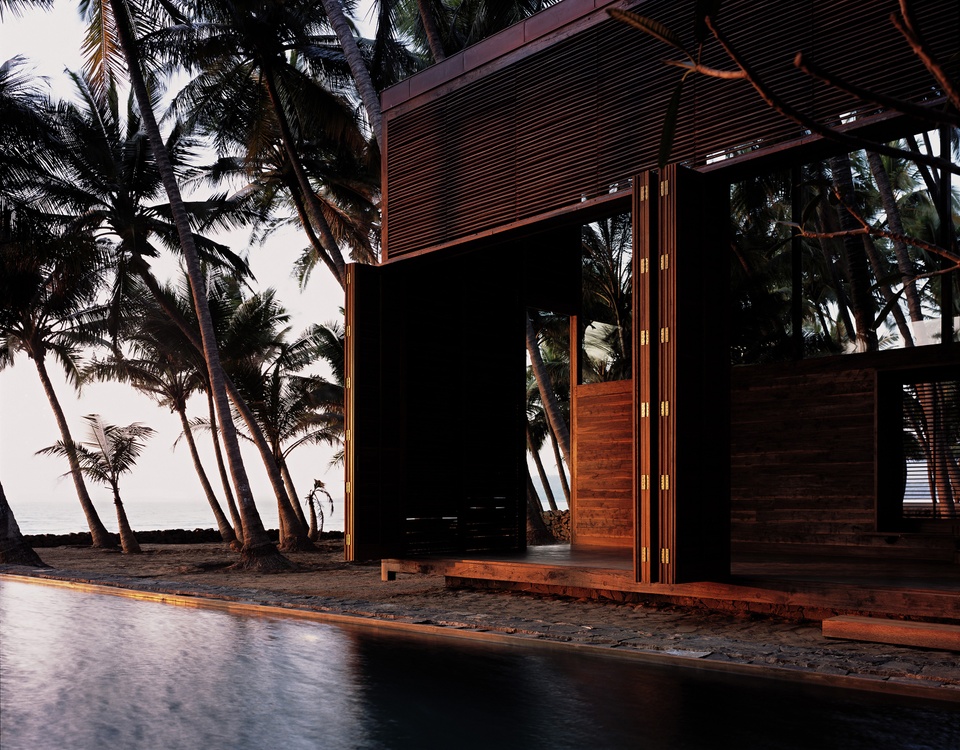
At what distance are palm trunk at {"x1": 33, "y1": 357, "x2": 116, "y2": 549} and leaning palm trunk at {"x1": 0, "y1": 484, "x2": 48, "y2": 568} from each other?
6161 millimetres

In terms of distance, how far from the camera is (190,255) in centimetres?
1608

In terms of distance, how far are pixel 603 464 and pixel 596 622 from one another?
5326 millimetres

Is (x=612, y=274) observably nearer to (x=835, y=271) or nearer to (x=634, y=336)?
(x=835, y=271)

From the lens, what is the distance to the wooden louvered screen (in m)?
7.52

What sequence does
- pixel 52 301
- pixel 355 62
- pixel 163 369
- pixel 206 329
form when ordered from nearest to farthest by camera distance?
pixel 355 62 < pixel 206 329 < pixel 52 301 < pixel 163 369

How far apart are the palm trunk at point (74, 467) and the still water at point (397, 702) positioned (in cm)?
1645

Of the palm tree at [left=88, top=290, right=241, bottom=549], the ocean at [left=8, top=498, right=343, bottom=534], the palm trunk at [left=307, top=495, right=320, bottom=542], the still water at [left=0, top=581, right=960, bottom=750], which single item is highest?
the palm tree at [left=88, top=290, right=241, bottom=549]

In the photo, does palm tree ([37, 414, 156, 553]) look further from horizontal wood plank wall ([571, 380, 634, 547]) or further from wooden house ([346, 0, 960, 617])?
wooden house ([346, 0, 960, 617])

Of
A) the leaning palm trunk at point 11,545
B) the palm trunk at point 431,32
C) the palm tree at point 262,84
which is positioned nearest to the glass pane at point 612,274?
the palm trunk at point 431,32

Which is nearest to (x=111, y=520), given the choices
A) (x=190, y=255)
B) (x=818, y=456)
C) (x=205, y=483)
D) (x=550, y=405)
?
(x=205, y=483)

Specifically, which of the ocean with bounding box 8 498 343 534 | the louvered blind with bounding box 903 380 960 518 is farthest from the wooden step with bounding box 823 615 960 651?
the ocean with bounding box 8 498 343 534

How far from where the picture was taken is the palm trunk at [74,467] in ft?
75.5

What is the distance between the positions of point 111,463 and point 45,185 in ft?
22.1

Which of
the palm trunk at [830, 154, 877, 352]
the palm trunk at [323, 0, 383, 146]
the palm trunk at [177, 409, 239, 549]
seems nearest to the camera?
the palm trunk at [830, 154, 877, 352]
